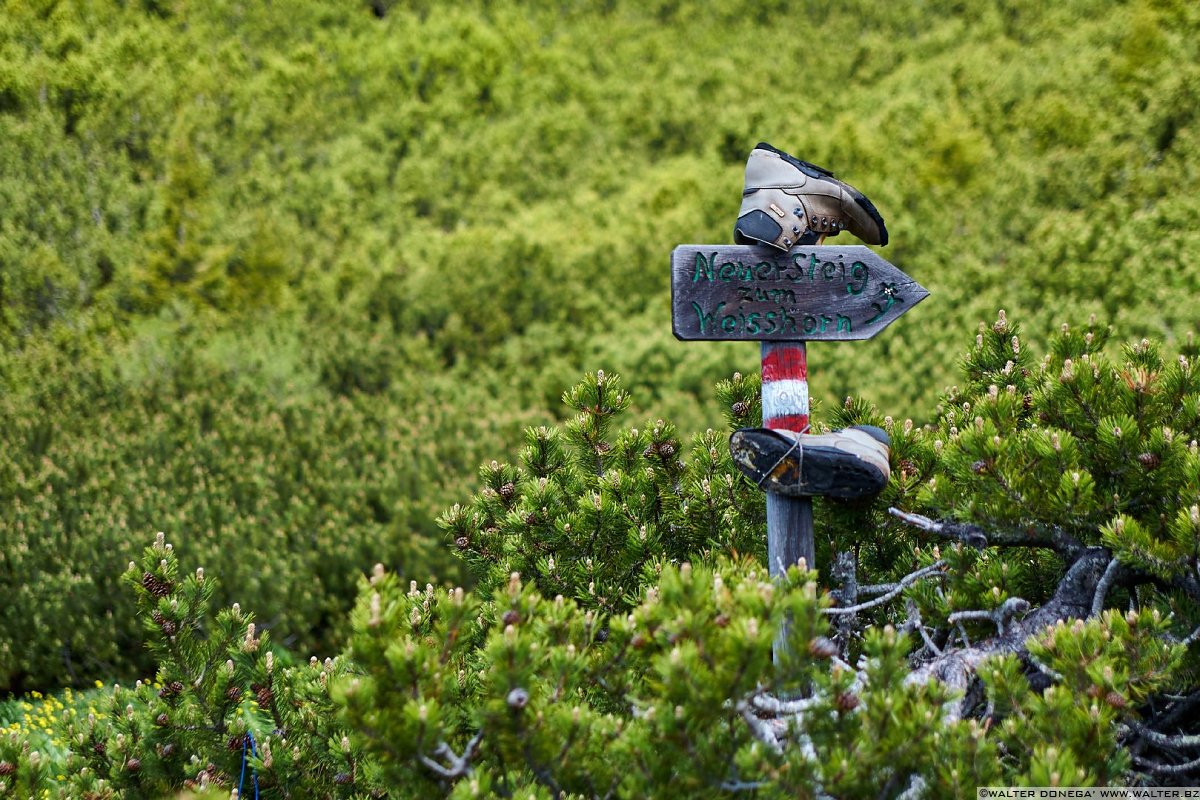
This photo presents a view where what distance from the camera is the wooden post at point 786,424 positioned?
2480 mm

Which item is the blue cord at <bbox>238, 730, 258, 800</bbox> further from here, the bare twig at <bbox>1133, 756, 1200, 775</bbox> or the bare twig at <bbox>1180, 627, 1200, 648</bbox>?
the bare twig at <bbox>1180, 627, 1200, 648</bbox>

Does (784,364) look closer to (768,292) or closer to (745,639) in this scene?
(768,292)

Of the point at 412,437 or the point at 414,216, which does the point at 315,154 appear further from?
the point at 412,437

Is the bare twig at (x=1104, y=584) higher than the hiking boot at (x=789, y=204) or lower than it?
lower

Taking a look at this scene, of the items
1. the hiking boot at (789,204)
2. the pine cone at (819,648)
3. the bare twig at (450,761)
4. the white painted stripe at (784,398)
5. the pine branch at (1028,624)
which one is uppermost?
the hiking boot at (789,204)

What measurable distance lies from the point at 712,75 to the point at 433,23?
6007 millimetres

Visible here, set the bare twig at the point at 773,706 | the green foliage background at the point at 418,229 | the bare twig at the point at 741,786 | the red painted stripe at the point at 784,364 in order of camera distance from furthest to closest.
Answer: the green foliage background at the point at 418,229, the red painted stripe at the point at 784,364, the bare twig at the point at 773,706, the bare twig at the point at 741,786

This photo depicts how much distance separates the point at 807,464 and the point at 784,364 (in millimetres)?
332

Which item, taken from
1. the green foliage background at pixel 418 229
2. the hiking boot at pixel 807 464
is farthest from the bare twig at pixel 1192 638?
the green foliage background at pixel 418 229

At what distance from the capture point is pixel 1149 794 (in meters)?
1.97

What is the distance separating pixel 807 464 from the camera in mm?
2398

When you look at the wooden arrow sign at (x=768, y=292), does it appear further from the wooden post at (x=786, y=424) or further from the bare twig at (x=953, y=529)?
the bare twig at (x=953, y=529)

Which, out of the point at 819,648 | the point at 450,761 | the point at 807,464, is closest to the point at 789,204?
the point at 807,464

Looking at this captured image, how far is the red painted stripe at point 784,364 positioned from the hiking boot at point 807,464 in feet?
0.72
